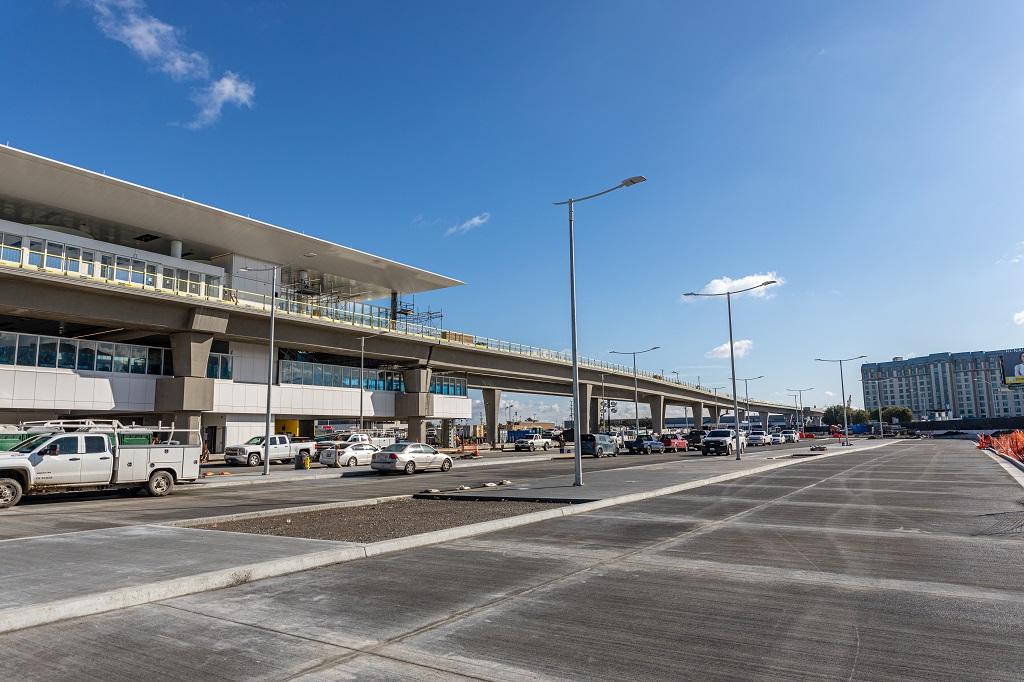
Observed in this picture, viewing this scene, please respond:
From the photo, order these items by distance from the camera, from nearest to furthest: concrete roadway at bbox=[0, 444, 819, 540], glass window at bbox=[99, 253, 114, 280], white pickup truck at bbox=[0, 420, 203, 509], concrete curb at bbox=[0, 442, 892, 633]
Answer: concrete curb at bbox=[0, 442, 892, 633] → concrete roadway at bbox=[0, 444, 819, 540] → white pickup truck at bbox=[0, 420, 203, 509] → glass window at bbox=[99, 253, 114, 280]

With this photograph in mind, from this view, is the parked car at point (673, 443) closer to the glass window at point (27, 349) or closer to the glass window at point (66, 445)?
the glass window at point (27, 349)

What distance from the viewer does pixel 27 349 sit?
3556 centimetres

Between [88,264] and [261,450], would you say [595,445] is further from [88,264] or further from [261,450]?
[88,264]

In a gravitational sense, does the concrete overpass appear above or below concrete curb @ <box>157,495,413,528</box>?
above

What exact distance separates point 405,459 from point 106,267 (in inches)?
826

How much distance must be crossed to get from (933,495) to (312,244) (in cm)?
4306

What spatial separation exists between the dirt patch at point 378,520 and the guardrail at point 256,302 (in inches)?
1069

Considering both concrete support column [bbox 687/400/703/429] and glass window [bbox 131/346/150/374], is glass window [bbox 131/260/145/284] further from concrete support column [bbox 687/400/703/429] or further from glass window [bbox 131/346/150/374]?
concrete support column [bbox 687/400/703/429]

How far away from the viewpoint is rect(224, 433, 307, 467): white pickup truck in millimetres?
42156

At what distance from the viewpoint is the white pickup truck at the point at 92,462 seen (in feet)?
60.2

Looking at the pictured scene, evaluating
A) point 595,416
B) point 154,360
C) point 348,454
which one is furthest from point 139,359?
point 595,416

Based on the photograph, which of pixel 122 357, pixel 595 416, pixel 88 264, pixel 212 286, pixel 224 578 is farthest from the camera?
pixel 595 416

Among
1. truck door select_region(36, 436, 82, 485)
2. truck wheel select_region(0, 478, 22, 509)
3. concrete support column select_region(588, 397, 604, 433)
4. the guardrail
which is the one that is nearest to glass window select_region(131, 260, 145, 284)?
the guardrail

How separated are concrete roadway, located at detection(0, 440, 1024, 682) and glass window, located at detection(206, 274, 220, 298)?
3803 centimetres
